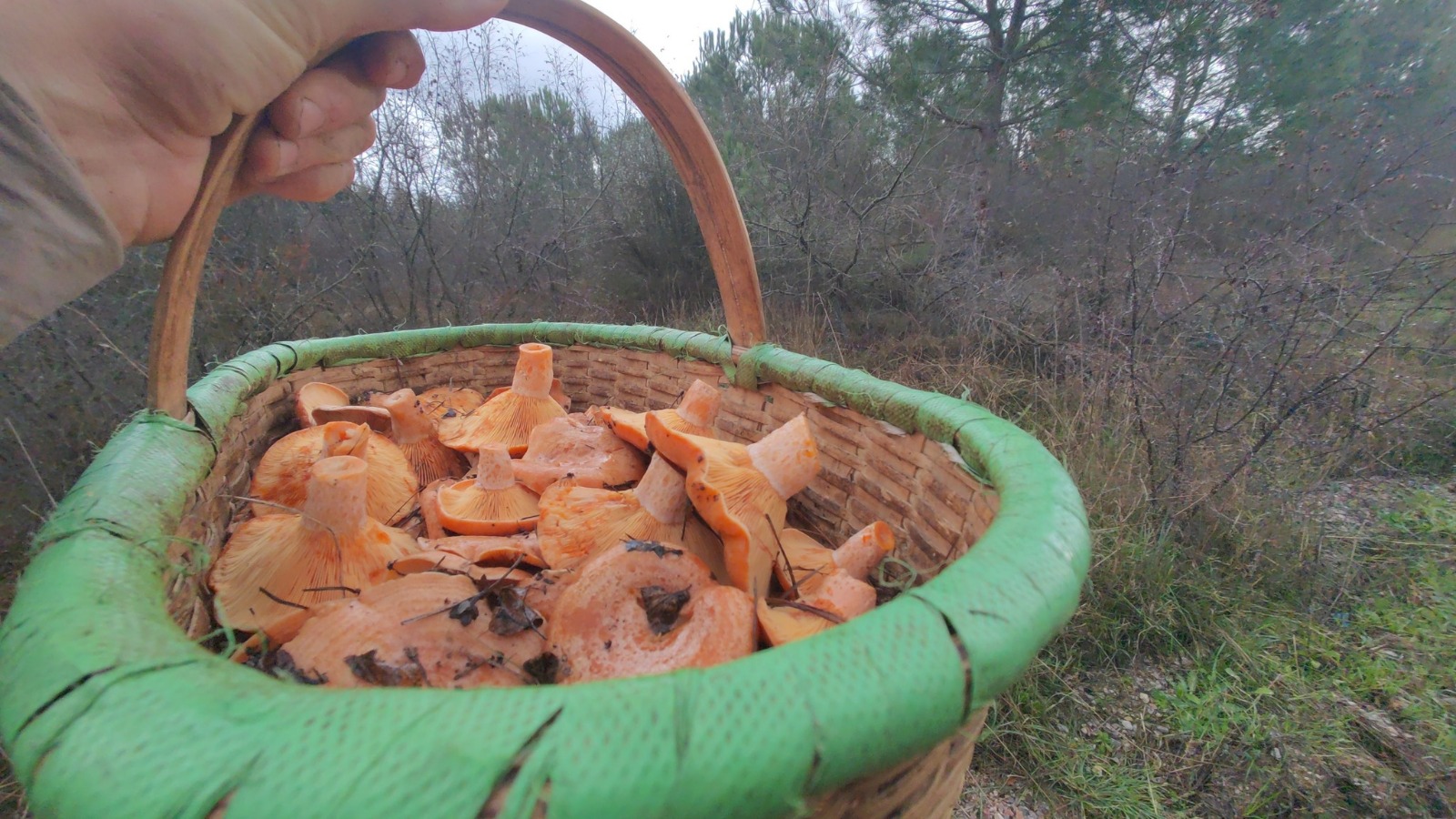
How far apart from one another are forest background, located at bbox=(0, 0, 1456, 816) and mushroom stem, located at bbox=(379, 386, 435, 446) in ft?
3.77

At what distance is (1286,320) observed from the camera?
227 centimetres

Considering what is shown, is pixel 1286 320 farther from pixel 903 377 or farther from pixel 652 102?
pixel 652 102

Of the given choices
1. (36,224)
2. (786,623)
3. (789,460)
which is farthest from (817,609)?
(36,224)

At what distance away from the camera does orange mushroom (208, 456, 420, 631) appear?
859 millimetres

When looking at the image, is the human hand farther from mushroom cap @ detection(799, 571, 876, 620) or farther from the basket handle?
mushroom cap @ detection(799, 571, 876, 620)

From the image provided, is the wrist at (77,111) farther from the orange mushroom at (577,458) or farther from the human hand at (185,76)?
the orange mushroom at (577,458)

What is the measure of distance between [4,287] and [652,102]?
1.08 meters

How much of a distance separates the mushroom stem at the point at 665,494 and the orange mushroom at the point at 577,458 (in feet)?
0.61

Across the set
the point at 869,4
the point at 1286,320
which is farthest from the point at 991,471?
→ the point at 869,4

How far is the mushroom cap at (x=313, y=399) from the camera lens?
1.40m

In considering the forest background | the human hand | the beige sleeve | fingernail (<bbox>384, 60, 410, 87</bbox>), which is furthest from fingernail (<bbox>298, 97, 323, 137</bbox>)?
the forest background

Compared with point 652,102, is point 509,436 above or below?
below

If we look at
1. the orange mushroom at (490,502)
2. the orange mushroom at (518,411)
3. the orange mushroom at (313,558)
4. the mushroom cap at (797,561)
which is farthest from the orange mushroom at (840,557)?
the orange mushroom at (518,411)

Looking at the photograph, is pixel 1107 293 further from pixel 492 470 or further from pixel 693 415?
pixel 492 470
